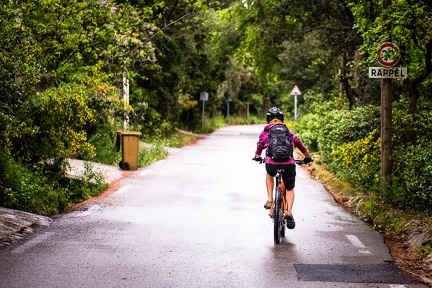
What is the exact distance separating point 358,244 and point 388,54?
4041 millimetres

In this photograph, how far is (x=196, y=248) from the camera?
834 cm

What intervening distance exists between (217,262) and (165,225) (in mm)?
2697

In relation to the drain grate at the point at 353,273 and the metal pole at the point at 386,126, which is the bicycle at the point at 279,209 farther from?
the metal pole at the point at 386,126

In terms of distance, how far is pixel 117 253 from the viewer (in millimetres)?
7977

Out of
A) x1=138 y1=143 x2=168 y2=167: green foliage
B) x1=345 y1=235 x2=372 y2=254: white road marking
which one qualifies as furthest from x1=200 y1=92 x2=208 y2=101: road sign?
x1=345 y1=235 x2=372 y2=254: white road marking

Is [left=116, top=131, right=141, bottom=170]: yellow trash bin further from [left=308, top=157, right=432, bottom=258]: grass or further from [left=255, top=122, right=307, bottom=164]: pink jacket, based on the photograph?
[left=255, top=122, right=307, bottom=164]: pink jacket

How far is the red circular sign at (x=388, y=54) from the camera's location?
11328 millimetres

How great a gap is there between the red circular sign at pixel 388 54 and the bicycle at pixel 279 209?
12.2 feet

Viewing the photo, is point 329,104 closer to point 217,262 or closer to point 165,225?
point 165,225

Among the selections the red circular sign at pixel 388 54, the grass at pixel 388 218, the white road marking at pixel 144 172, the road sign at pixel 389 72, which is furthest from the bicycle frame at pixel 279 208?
the white road marking at pixel 144 172

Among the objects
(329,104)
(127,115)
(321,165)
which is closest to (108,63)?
(127,115)

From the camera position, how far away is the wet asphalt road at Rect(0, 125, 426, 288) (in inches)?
266

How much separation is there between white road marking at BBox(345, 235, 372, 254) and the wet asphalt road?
13 mm

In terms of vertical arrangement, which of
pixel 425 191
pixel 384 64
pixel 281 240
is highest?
pixel 384 64
